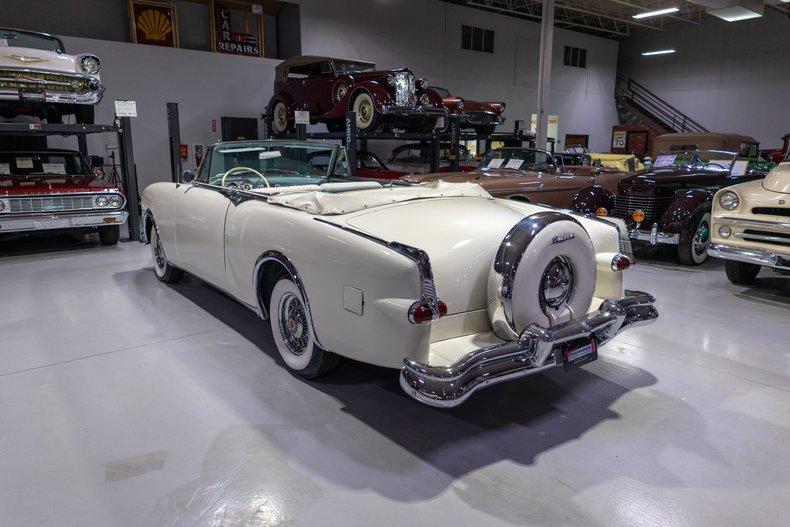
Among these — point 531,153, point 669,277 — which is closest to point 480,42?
point 531,153

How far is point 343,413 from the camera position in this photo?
2838 millimetres

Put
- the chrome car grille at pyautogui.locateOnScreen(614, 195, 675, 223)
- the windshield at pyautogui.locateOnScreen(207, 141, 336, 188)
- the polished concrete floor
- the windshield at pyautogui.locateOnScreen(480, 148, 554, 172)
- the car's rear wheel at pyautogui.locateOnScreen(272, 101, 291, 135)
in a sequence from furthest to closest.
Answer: the car's rear wheel at pyautogui.locateOnScreen(272, 101, 291, 135) < the windshield at pyautogui.locateOnScreen(480, 148, 554, 172) < the chrome car grille at pyautogui.locateOnScreen(614, 195, 675, 223) < the windshield at pyautogui.locateOnScreen(207, 141, 336, 188) < the polished concrete floor

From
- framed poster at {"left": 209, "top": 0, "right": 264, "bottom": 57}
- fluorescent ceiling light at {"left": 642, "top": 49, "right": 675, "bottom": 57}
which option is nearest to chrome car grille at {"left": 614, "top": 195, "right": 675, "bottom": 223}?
framed poster at {"left": 209, "top": 0, "right": 264, "bottom": 57}

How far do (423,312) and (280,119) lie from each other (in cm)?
996

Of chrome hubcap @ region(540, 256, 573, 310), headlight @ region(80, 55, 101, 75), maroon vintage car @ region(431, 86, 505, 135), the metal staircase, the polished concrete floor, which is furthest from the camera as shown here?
the metal staircase


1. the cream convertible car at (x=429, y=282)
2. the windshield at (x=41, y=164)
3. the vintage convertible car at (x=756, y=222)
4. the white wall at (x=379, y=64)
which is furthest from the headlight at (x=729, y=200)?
the white wall at (x=379, y=64)

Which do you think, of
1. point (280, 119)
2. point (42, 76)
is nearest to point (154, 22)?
point (280, 119)

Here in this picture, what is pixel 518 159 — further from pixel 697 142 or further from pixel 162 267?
pixel 697 142

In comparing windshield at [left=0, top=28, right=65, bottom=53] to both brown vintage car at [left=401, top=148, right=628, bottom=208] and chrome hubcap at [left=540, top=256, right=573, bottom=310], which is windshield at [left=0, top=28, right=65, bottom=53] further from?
chrome hubcap at [left=540, top=256, right=573, bottom=310]

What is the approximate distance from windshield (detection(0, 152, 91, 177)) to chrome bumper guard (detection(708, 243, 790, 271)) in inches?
323

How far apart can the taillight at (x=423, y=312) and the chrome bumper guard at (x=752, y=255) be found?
403 centimetres

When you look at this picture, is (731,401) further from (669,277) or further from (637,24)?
(637,24)

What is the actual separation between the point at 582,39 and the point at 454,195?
75.0 feet

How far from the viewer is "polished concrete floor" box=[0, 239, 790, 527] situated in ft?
6.95
